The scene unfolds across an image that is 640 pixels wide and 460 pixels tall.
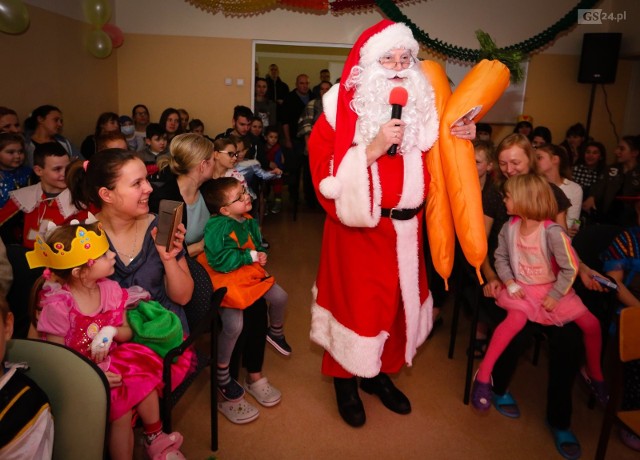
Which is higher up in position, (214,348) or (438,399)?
(214,348)

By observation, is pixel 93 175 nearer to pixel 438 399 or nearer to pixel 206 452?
pixel 206 452

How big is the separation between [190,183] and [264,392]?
→ 3.91 feet

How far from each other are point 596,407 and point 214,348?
2.02m

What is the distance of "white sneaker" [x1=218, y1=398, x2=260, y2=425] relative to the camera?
2400 mm

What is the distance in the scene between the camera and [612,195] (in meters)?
4.57

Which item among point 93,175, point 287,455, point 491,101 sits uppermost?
point 491,101

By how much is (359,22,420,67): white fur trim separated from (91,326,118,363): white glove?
1.46 meters

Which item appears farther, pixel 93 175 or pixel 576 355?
pixel 576 355

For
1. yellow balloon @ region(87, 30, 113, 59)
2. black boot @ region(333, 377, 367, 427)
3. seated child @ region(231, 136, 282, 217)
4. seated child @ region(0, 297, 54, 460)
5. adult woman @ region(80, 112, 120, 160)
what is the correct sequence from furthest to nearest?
yellow balloon @ region(87, 30, 113, 59), adult woman @ region(80, 112, 120, 160), seated child @ region(231, 136, 282, 217), black boot @ region(333, 377, 367, 427), seated child @ region(0, 297, 54, 460)

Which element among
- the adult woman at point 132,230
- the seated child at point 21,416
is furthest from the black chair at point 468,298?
the seated child at point 21,416

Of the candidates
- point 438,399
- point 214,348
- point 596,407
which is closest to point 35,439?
point 214,348

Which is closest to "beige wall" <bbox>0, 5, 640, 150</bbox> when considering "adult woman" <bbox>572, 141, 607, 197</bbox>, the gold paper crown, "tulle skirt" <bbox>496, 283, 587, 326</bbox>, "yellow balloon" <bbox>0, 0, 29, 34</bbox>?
"yellow balloon" <bbox>0, 0, 29, 34</bbox>

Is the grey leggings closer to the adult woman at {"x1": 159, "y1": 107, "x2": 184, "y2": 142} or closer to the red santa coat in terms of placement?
the red santa coat

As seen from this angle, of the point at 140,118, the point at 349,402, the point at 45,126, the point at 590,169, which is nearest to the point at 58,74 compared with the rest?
the point at 140,118
